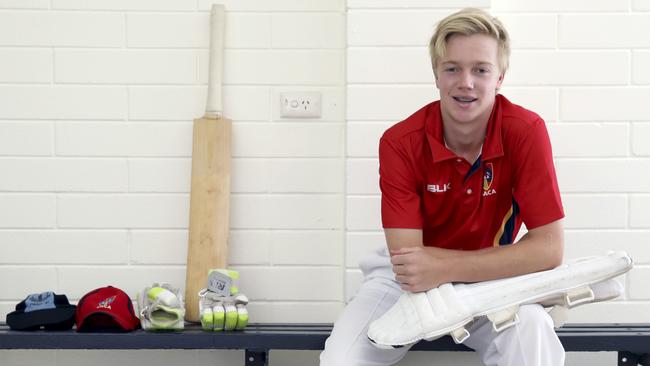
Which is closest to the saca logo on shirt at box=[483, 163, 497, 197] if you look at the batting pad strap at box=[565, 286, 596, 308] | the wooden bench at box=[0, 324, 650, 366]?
the batting pad strap at box=[565, 286, 596, 308]

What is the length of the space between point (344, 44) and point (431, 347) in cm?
107

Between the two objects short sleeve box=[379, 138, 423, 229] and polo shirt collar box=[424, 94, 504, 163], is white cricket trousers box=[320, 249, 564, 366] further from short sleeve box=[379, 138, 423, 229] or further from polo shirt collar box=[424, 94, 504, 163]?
polo shirt collar box=[424, 94, 504, 163]

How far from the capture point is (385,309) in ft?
8.34

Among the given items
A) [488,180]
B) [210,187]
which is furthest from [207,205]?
[488,180]

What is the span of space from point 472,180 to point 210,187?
0.93m

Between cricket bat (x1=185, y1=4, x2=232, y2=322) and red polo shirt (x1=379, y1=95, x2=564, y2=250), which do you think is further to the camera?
cricket bat (x1=185, y1=4, x2=232, y2=322)

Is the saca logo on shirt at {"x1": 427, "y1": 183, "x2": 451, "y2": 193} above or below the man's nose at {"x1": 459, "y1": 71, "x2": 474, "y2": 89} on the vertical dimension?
below

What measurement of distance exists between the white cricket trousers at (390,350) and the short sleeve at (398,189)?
0.78 ft

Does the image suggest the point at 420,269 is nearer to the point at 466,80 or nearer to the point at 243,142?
the point at 466,80

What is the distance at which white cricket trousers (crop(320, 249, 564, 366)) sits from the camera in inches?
86.8

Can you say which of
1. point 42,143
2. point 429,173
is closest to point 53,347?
point 42,143

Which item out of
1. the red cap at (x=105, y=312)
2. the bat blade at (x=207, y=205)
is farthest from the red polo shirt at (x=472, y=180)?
the red cap at (x=105, y=312)

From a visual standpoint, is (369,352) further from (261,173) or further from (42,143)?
(42,143)

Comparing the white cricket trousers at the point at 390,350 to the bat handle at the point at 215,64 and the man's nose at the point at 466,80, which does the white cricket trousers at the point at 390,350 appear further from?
the bat handle at the point at 215,64
